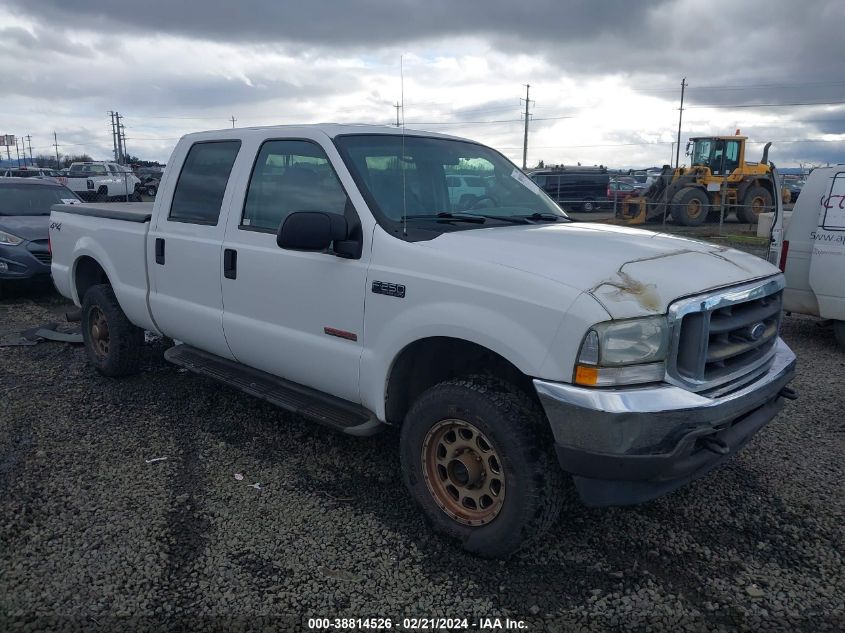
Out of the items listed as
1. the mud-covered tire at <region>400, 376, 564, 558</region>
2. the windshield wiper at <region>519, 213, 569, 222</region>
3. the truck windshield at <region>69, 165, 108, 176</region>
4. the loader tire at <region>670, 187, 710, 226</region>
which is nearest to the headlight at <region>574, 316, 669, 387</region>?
the mud-covered tire at <region>400, 376, 564, 558</region>

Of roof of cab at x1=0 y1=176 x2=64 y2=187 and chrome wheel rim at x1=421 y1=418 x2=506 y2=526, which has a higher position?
roof of cab at x1=0 y1=176 x2=64 y2=187

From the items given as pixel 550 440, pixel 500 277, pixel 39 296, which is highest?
pixel 500 277

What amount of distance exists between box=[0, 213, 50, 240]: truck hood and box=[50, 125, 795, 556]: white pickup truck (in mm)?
5722

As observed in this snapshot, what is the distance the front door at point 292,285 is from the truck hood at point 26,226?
6229 mm

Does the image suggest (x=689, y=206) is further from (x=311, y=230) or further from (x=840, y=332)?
(x=311, y=230)

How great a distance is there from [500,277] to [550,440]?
0.75 metres

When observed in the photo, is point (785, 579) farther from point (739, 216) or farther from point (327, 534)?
point (739, 216)

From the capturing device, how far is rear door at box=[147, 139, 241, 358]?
14.7 feet

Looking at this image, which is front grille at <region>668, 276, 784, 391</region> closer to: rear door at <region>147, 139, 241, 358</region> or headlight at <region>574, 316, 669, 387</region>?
headlight at <region>574, 316, 669, 387</region>

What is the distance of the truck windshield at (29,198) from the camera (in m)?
10.4

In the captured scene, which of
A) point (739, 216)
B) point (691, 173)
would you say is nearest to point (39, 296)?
point (691, 173)

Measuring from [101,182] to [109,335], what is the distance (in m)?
27.9

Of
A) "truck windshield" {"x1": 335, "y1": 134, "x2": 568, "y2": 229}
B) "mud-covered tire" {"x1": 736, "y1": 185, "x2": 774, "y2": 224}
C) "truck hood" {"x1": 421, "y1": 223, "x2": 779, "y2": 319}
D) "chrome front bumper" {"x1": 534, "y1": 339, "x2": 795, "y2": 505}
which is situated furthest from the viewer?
"mud-covered tire" {"x1": 736, "y1": 185, "x2": 774, "y2": 224}

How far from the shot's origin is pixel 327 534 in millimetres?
3457
